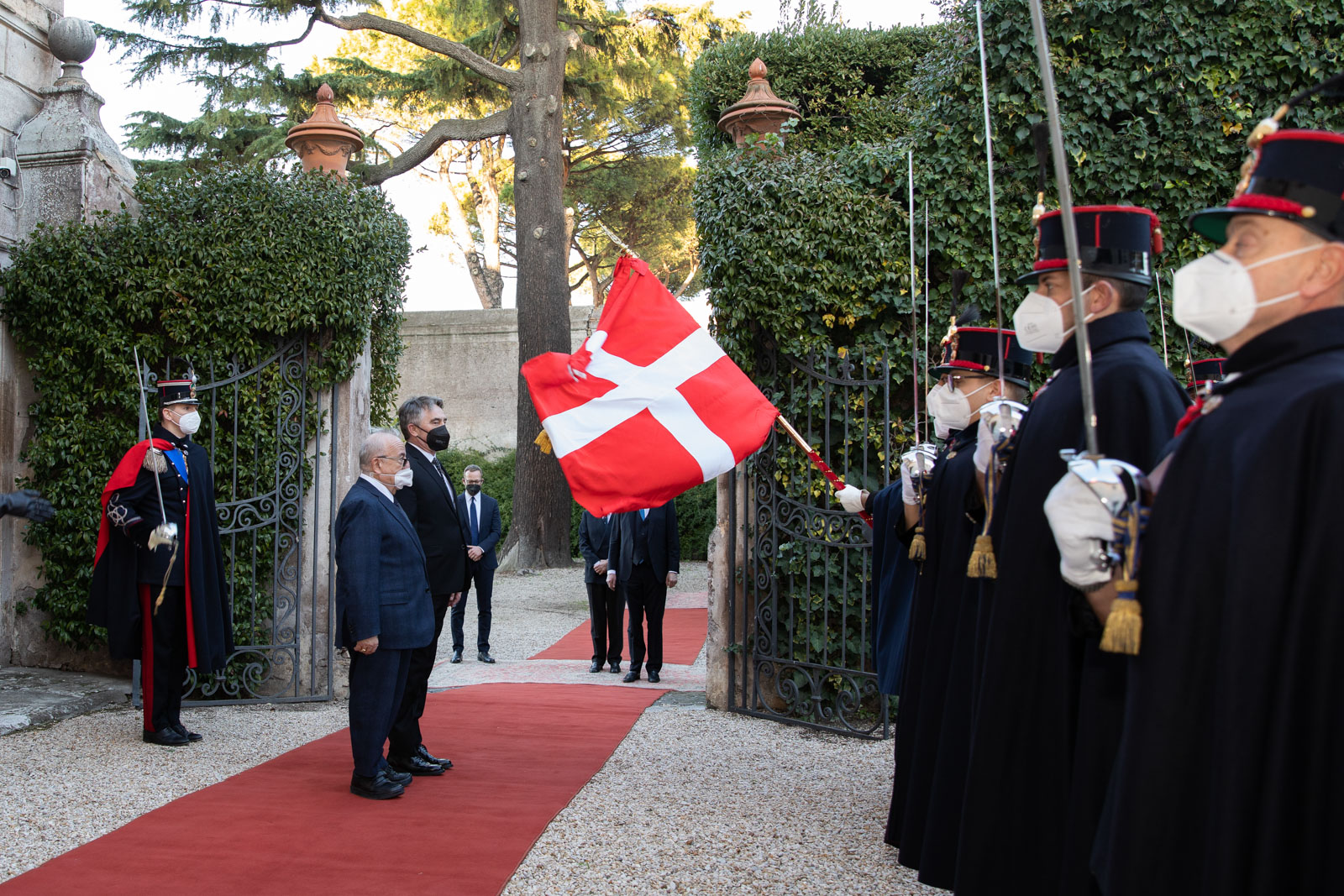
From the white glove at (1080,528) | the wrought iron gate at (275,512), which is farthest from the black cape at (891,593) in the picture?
the wrought iron gate at (275,512)

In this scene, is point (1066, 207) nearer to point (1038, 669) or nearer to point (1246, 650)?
point (1246, 650)

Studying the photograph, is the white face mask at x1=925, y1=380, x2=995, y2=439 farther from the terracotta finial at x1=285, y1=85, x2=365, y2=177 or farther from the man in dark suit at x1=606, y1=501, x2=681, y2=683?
the terracotta finial at x1=285, y1=85, x2=365, y2=177

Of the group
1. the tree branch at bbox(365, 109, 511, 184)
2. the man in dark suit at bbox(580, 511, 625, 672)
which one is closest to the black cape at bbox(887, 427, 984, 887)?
the man in dark suit at bbox(580, 511, 625, 672)

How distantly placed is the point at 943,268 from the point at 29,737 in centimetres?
611

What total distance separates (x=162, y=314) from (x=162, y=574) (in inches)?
84.7

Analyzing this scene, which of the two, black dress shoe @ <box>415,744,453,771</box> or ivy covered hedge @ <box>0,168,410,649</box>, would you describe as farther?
ivy covered hedge @ <box>0,168,410,649</box>

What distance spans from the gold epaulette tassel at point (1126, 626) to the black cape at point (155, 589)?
536 centimetres

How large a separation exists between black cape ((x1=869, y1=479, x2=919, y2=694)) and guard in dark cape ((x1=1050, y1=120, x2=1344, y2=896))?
2.71 meters

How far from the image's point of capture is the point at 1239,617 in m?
1.83

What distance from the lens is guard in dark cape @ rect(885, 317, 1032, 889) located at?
10.5 feet

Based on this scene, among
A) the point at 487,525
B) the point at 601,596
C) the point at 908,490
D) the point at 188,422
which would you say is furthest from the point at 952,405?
the point at 487,525

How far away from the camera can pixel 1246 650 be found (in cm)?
182

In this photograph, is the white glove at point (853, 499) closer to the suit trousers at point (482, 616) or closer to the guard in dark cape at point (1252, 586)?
the guard in dark cape at point (1252, 586)

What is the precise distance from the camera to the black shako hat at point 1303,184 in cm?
185
